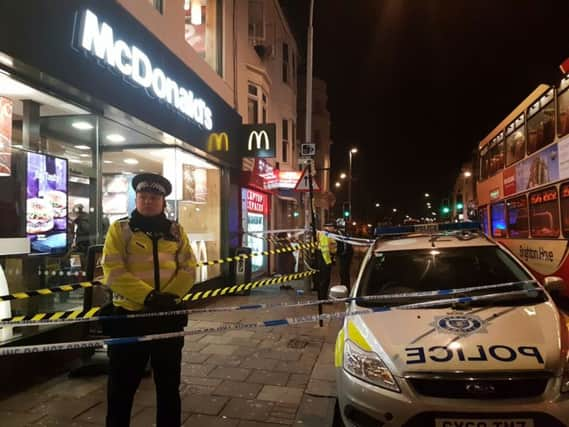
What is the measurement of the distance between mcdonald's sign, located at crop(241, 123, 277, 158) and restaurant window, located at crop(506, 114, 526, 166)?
5.88 metres

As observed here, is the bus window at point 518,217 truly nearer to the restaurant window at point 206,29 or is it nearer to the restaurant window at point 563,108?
the restaurant window at point 563,108

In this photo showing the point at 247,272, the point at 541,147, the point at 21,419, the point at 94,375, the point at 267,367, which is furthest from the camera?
the point at 247,272

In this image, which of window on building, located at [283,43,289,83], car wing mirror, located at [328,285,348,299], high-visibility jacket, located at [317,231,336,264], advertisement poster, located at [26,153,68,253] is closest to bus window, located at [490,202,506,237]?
high-visibility jacket, located at [317,231,336,264]

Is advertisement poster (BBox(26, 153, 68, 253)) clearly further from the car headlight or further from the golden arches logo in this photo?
the car headlight

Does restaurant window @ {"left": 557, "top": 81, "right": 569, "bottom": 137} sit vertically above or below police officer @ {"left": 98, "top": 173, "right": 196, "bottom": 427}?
above

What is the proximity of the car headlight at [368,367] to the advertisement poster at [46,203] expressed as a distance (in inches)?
169

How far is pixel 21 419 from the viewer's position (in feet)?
13.5

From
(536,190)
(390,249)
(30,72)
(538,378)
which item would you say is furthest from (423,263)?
(536,190)

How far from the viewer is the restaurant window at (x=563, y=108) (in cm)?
782

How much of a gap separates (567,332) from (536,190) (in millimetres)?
6454

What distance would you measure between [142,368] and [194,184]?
7.95 meters

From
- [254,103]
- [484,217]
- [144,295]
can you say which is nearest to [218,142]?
[254,103]

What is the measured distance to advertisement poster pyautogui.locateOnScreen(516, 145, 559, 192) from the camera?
8.25m

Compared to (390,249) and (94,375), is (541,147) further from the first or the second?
(94,375)
